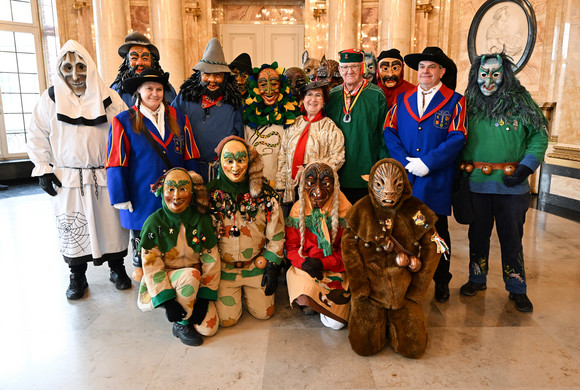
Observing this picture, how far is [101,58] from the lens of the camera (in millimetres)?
7996

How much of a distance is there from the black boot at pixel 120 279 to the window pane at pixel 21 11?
10.0 metres

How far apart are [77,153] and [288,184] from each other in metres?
1.90

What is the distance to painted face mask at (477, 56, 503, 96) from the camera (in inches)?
135

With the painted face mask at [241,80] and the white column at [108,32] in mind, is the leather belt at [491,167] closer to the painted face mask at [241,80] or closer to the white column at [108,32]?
the painted face mask at [241,80]

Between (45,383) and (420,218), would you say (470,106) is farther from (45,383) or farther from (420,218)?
(45,383)

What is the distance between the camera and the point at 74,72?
12.1ft

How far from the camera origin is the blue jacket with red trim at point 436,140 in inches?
134

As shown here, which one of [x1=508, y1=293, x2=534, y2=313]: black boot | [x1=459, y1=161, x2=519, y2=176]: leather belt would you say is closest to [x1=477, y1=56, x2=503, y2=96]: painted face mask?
[x1=459, y1=161, x2=519, y2=176]: leather belt

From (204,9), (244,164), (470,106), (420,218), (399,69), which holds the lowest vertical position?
(420,218)

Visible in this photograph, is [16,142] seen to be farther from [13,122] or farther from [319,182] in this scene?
[319,182]

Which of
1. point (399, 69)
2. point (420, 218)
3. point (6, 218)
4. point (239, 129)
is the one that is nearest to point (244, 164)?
point (239, 129)

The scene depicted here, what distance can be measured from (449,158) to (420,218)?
2.58 feet

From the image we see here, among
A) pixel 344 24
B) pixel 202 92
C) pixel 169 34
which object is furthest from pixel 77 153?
pixel 344 24

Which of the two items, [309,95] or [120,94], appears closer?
[309,95]
